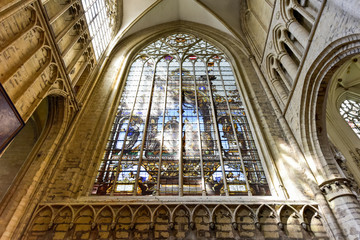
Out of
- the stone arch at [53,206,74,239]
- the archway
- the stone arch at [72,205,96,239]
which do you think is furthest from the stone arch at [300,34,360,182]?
the stone arch at [53,206,74,239]

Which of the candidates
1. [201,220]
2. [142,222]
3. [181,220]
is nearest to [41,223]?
[142,222]

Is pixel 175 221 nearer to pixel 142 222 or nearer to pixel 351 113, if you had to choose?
pixel 142 222

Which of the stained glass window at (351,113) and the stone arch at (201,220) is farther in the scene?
the stained glass window at (351,113)

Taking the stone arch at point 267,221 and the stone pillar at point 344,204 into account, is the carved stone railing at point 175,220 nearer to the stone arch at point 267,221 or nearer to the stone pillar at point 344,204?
the stone arch at point 267,221

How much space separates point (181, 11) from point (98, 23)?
5.72 m

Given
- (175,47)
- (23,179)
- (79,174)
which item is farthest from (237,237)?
(175,47)

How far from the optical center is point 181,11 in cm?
1325

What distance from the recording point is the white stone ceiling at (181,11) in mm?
11922

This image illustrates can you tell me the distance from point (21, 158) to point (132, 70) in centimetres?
538

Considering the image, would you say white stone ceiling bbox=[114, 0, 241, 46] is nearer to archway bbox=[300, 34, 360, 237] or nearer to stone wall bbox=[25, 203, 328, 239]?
archway bbox=[300, 34, 360, 237]

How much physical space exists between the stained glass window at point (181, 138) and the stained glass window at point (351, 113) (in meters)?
6.69

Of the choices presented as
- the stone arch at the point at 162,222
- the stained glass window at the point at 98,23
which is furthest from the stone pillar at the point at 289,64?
the stained glass window at the point at 98,23

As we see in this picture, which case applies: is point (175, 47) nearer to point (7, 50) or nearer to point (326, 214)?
point (7, 50)

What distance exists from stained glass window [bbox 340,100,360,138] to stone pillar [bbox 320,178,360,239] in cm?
799
